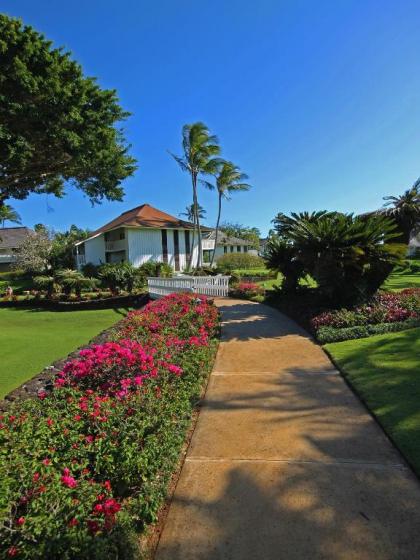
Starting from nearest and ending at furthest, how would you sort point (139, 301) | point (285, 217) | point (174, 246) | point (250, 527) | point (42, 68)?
point (250, 527)
point (42, 68)
point (285, 217)
point (139, 301)
point (174, 246)

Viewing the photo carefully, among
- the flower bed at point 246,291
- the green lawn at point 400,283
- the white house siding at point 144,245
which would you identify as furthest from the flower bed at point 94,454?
the white house siding at point 144,245

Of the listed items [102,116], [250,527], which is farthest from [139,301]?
[250,527]

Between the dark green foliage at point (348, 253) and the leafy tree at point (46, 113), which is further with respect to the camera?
the leafy tree at point (46, 113)

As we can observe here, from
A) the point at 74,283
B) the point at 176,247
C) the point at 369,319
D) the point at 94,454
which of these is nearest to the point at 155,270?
the point at 176,247

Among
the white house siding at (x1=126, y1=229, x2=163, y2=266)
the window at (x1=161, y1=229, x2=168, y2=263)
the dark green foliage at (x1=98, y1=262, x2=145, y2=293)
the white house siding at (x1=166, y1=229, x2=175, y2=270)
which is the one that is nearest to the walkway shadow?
the dark green foliage at (x1=98, y1=262, x2=145, y2=293)

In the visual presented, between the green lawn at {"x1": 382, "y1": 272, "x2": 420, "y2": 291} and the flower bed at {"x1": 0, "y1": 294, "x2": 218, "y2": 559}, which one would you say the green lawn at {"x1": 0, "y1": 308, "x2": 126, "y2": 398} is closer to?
the flower bed at {"x1": 0, "y1": 294, "x2": 218, "y2": 559}

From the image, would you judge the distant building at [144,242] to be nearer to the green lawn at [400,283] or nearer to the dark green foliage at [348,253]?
the green lawn at [400,283]

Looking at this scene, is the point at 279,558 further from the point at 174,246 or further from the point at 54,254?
the point at 54,254

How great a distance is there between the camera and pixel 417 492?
8.89 ft

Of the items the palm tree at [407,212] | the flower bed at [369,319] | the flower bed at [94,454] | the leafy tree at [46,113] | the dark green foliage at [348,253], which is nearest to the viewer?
the flower bed at [94,454]

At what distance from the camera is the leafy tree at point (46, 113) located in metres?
10.0

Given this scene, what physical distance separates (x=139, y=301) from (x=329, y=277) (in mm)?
12239

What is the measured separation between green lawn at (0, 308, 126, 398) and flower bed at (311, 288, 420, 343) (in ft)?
22.2

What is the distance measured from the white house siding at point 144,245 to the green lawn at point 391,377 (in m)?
24.5
